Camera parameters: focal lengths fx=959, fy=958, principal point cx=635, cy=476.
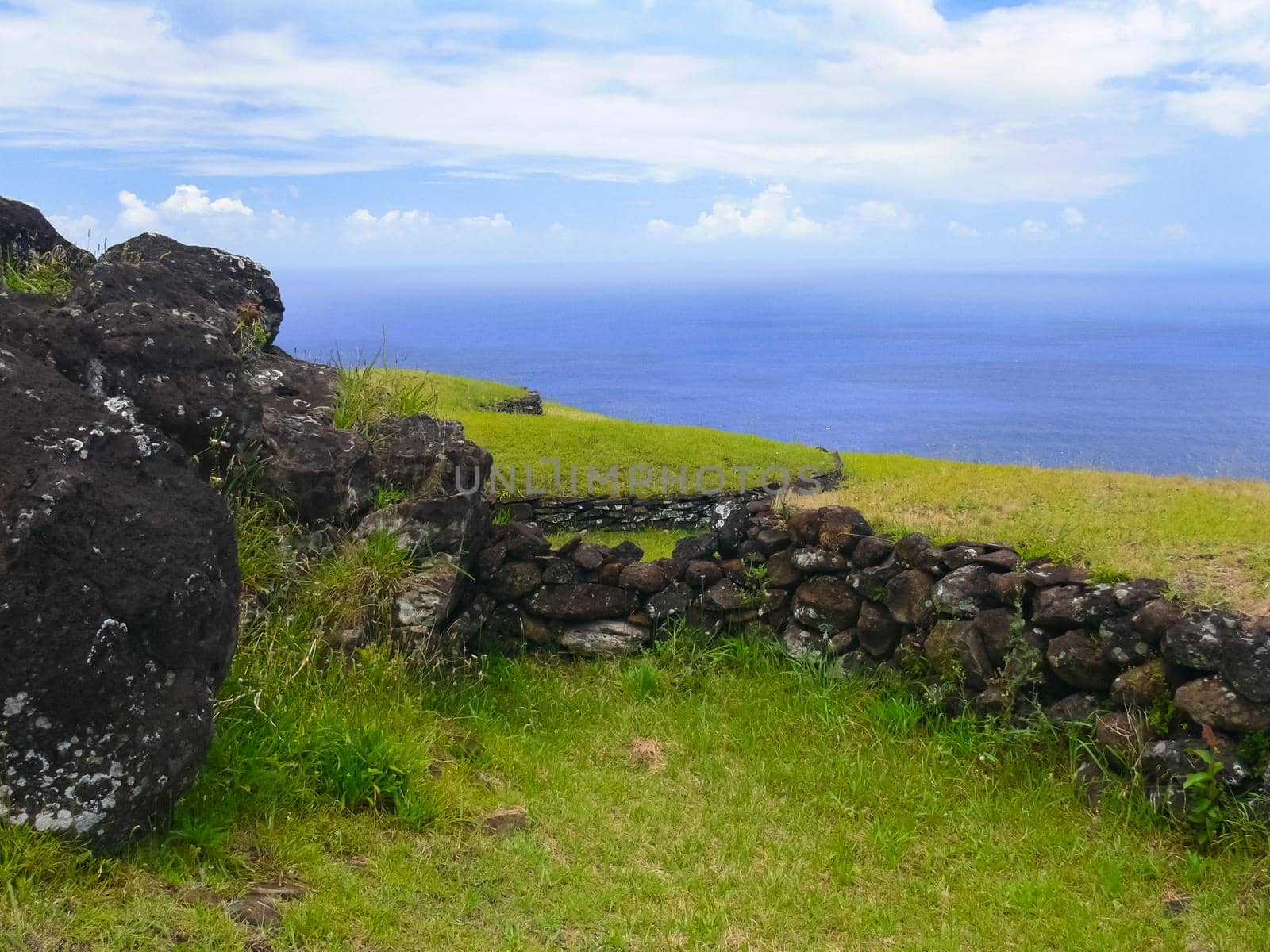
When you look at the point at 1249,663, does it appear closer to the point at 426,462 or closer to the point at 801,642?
the point at 801,642

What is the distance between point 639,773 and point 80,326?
4783 millimetres

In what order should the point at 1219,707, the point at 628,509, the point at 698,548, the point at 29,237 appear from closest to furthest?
1. the point at 1219,707
2. the point at 698,548
3. the point at 29,237
4. the point at 628,509

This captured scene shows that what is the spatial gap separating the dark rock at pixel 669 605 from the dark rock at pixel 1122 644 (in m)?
3.32

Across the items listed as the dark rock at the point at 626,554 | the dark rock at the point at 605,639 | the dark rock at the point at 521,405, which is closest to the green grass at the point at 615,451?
the dark rock at the point at 521,405

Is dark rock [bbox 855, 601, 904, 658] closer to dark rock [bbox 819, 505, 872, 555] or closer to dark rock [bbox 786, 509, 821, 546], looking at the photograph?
dark rock [bbox 819, 505, 872, 555]

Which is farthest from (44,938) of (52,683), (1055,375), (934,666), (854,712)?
(1055,375)

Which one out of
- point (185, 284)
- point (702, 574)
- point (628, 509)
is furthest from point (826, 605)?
point (628, 509)

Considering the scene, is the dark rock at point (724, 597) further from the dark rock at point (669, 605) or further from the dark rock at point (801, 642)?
the dark rock at point (801, 642)

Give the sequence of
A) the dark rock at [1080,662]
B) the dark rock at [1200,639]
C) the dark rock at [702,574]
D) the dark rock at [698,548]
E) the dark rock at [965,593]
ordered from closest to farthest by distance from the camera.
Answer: the dark rock at [1200,639]
the dark rock at [1080,662]
the dark rock at [965,593]
the dark rock at [702,574]
the dark rock at [698,548]

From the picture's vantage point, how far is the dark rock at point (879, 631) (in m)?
7.52

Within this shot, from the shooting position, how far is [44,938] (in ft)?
12.6

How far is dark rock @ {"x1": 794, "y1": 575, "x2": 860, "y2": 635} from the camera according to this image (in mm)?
7766

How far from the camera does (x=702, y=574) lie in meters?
8.36

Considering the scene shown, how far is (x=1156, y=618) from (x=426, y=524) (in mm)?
5238
